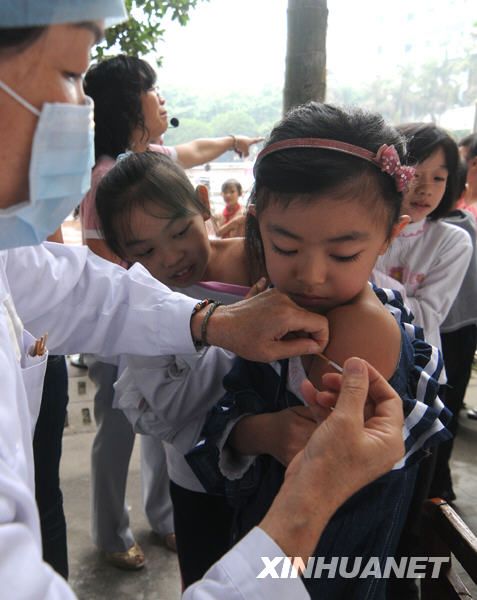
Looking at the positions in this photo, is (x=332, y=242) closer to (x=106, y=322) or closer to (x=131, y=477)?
(x=106, y=322)

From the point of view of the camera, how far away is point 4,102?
76cm

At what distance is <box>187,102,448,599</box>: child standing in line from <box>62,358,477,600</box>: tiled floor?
49.3 inches

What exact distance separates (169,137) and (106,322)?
7.11ft

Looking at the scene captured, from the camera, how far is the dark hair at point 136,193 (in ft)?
4.83

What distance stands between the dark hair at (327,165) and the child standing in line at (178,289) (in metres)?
0.42

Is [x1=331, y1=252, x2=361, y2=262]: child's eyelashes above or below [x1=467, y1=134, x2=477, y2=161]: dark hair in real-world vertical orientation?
below

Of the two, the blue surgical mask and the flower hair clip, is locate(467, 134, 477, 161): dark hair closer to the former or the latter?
the flower hair clip

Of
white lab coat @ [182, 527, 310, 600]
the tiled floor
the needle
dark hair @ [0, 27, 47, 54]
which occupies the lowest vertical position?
the tiled floor

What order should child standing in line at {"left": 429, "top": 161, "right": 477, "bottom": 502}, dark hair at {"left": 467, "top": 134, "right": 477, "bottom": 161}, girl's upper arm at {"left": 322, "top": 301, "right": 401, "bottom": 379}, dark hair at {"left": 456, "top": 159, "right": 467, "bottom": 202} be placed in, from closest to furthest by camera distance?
1. girl's upper arm at {"left": 322, "top": 301, "right": 401, "bottom": 379}
2. dark hair at {"left": 456, "top": 159, "right": 467, "bottom": 202}
3. child standing in line at {"left": 429, "top": 161, "right": 477, "bottom": 502}
4. dark hair at {"left": 467, "top": 134, "right": 477, "bottom": 161}

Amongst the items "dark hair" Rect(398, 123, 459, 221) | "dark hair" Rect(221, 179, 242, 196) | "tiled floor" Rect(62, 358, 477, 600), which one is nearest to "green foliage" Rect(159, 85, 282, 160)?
"dark hair" Rect(398, 123, 459, 221)

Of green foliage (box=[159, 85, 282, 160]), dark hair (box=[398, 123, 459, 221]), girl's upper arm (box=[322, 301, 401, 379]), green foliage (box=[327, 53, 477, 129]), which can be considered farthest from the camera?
green foliage (box=[327, 53, 477, 129])

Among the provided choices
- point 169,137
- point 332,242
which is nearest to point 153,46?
point 169,137

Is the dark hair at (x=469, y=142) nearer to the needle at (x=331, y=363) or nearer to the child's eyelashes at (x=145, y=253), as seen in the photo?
the child's eyelashes at (x=145, y=253)

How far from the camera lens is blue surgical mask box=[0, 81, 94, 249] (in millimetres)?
815
